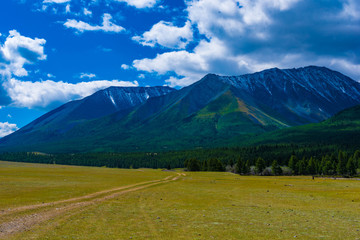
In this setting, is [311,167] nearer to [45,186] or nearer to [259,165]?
[259,165]

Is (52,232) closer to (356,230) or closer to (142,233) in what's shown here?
(142,233)

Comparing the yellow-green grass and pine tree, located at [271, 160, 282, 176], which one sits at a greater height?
the yellow-green grass

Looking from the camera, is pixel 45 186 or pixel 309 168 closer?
pixel 45 186

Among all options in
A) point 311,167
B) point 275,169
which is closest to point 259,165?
point 275,169

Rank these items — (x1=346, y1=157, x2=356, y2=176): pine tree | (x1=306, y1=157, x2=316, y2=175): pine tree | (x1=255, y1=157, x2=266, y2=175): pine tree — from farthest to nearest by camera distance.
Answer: (x1=255, y1=157, x2=266, y2=175): pine tree
(x1=306, y1=157, x2=316, y2=175): pine tree
(x1=346, y1=157, x2=356, y2=176): pine tree

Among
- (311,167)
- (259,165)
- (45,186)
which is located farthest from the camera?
(259,165)

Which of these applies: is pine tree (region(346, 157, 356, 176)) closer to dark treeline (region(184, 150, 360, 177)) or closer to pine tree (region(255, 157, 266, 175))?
dark treeline (region(184, 150, 360, 177))

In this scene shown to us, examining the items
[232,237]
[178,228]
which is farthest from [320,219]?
[178,228]

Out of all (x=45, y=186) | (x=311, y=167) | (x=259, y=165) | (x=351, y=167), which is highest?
(x=45, y=186)

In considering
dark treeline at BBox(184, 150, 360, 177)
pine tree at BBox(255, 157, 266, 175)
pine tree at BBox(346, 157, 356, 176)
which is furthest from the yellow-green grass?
pine tree at BBox(346, 157, 356, 176)

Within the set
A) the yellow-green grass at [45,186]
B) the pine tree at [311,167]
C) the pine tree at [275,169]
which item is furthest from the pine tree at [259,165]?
the yellow-green grass at [45,186]

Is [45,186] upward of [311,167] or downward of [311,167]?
upward

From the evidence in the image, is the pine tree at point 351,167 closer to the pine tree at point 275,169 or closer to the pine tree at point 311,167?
the pine tree at point 311,167

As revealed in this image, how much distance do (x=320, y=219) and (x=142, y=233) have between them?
20300 mm
